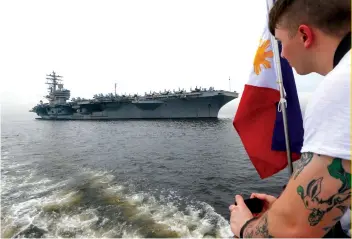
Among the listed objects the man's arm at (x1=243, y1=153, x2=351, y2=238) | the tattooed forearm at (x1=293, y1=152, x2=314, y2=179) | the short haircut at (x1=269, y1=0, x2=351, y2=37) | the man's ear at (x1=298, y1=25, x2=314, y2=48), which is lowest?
the man's arm at (x1=243, y1=153, x2=351, y2=238)

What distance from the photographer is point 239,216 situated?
153cm

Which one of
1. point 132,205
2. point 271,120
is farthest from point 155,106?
point 271,120

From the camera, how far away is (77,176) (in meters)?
13.2

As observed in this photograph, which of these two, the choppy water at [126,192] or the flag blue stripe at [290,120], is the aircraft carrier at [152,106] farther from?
the flag blue stripe at [290,120]

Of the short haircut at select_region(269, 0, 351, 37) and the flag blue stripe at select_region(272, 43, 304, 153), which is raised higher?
the short haircut at select_region(269, 0, 351, 37)

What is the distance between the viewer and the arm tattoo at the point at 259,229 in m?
1.11

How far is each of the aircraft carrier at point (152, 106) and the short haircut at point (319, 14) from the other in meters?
43.3

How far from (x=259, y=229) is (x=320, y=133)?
1.97 feet

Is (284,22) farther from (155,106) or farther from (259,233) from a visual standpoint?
(155,106)

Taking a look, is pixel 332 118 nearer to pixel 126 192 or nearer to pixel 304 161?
pixel 304 161

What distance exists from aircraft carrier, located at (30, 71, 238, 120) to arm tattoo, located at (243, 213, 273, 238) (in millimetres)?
43488

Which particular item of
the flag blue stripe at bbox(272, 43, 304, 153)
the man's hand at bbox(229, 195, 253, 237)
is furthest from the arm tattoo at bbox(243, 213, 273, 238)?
the flag blue stripe at bbox(272, 43, 304, 153)

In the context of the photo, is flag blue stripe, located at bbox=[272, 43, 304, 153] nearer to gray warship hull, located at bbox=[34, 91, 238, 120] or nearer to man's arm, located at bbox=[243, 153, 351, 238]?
man's arm, located at bbox=[243, 153, 351, 238]

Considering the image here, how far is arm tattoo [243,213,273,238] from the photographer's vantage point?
111cm
